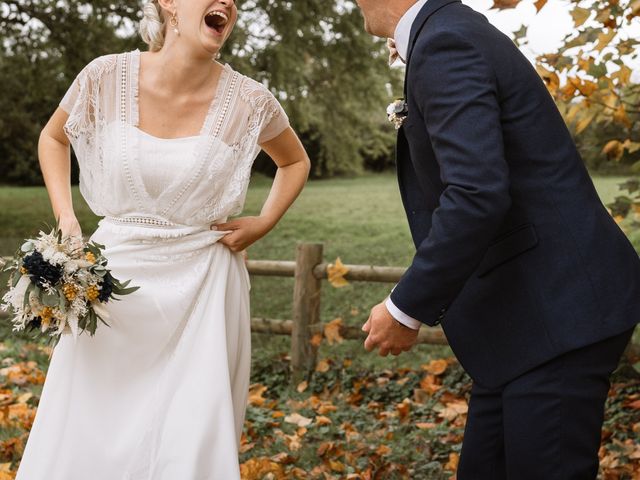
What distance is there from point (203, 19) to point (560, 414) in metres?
1.80

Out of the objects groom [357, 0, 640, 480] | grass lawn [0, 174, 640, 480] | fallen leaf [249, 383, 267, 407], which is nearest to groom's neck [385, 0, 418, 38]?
groom [357, 0, 640, 480]

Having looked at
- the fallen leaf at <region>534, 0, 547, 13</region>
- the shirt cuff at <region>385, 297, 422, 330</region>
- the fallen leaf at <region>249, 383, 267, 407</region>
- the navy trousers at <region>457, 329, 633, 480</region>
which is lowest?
the fallen leaf at <region>249, 383, 267, 407</region>

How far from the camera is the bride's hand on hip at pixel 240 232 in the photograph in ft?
10.7

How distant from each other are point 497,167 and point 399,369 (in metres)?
5.02

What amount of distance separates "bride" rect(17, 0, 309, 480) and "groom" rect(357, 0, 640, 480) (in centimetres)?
96

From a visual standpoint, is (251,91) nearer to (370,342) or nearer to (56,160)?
(56,160)

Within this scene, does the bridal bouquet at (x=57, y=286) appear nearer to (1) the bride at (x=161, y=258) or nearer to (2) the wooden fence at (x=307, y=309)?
(1) the bride at (x=161, y=258)

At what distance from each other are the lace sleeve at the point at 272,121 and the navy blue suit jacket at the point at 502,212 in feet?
→ 3.67

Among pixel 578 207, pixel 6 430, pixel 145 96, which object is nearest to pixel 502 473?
pixel 578 207

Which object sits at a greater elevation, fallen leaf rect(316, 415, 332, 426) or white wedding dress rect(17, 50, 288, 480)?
white wedding dress rect(17, 50, 288, 480)

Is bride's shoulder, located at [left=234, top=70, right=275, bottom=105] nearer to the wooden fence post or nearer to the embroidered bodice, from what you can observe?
the embroidered bodice

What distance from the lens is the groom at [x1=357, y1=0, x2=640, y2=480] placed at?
2021mm

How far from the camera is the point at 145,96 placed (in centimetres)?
312

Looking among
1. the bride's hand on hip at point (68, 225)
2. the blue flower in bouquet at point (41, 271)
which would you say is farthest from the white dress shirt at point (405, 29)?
the bride's hand on hip at point (68, 225)
